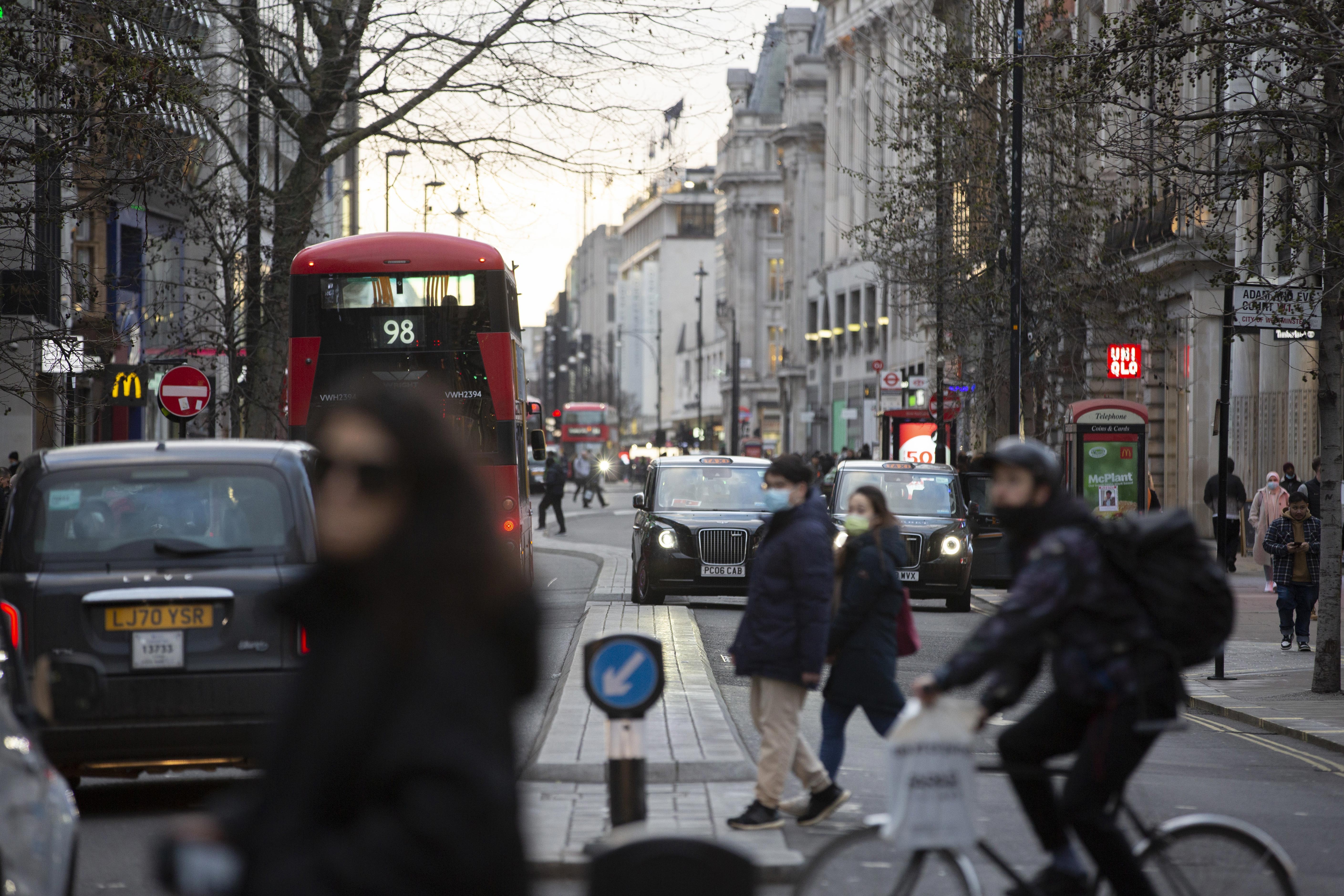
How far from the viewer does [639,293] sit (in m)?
188

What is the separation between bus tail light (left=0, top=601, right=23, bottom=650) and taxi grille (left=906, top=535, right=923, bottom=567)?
49.3 feet

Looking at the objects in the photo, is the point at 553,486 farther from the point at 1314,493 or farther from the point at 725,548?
the point at 1314,493

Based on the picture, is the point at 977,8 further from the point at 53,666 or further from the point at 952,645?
the point at 53,666

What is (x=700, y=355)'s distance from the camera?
108375 millimetres

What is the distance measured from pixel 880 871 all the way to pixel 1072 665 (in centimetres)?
82

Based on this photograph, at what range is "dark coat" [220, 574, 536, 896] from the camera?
271cm

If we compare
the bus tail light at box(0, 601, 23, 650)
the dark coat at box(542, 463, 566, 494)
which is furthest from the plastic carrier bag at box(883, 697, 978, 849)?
the dark coat at box(542, 463, 566, 494)

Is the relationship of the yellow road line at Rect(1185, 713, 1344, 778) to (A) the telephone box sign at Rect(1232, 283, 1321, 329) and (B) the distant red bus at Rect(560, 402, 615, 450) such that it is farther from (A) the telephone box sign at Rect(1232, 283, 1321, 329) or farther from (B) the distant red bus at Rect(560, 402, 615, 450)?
(B) the distant red bus at Rect(560, 402, 615, 450)

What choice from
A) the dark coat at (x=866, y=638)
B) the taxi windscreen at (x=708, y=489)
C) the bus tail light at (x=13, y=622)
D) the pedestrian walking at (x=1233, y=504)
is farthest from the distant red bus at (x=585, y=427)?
the bus tail light at (x=13, y=622)

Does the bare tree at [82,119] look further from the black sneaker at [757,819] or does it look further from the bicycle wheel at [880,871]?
the bicycle wheel at [880,871]

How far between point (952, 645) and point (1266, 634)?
173 inches

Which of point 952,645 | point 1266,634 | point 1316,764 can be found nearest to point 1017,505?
point 1316,764

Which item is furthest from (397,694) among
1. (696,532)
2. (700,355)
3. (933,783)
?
(700,355)

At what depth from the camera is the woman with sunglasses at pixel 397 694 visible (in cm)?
273
